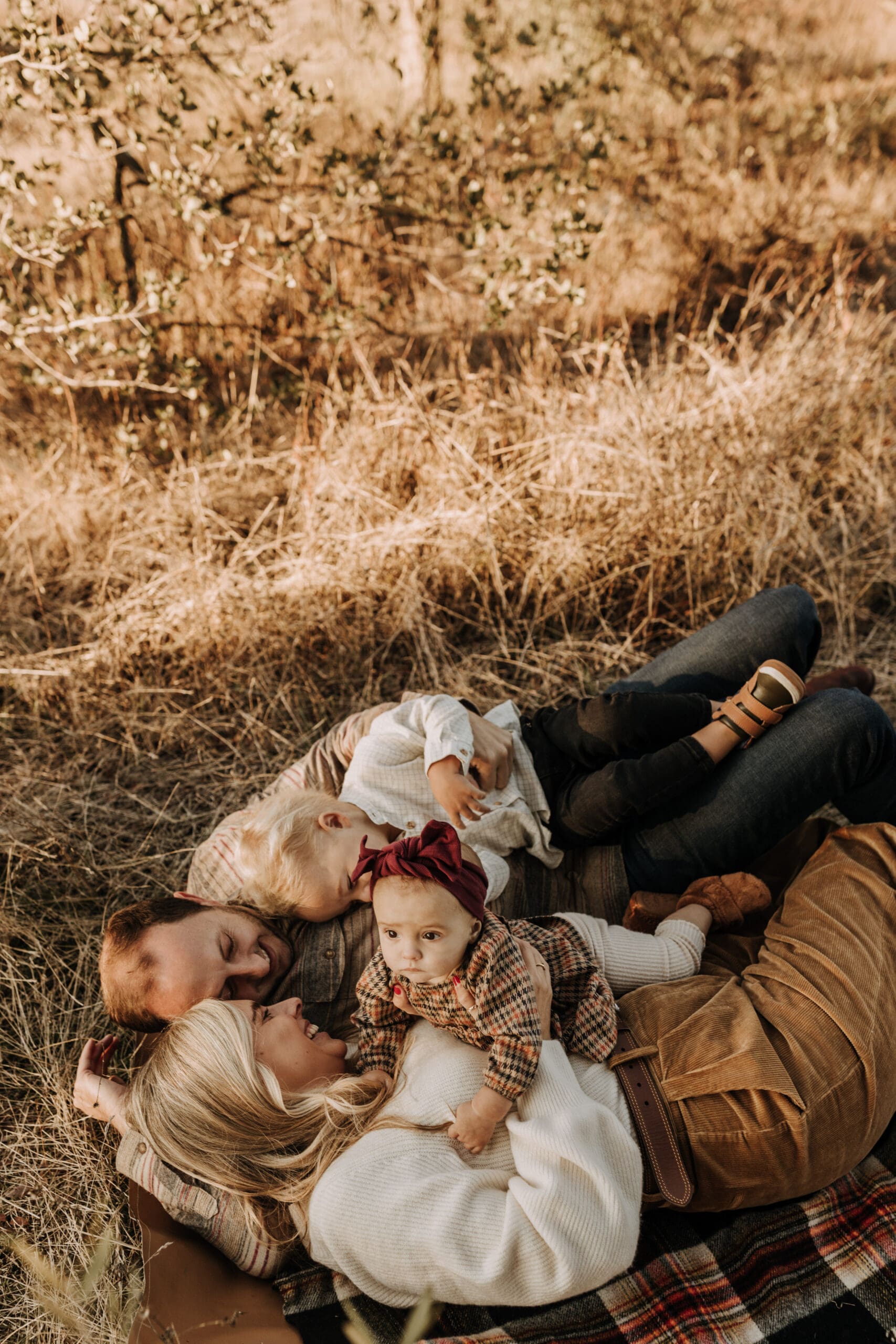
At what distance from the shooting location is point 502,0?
5.70 m

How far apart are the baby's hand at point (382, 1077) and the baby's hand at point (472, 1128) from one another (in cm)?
24

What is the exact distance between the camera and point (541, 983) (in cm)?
199

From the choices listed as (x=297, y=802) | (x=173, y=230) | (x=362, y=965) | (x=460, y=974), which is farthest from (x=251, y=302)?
(x=460, y=974)

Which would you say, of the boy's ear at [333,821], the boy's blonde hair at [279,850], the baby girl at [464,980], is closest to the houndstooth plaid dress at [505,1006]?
the baby girl at [464,980]

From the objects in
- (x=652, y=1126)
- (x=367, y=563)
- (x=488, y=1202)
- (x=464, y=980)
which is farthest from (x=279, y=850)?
(x=367, y=563)

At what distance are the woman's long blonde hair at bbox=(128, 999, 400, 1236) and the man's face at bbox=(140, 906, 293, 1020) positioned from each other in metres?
0.17

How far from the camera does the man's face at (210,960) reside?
217 cm

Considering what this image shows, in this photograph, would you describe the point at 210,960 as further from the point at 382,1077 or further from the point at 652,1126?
the point at 652,1126

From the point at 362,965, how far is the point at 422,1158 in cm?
65

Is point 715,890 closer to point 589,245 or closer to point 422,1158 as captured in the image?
point 422,1158

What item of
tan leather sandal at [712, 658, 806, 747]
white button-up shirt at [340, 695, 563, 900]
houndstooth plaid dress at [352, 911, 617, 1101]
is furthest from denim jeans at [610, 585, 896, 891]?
houndstooth plaid dress at [352, 911, 617, 1101]

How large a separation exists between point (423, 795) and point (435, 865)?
0.87 meters

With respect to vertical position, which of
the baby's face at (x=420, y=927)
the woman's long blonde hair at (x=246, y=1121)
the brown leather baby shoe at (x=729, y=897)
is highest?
the baby's face at (x=420, y=927)

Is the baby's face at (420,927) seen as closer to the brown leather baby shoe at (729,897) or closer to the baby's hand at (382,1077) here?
the baby's hand at (382,1077)
